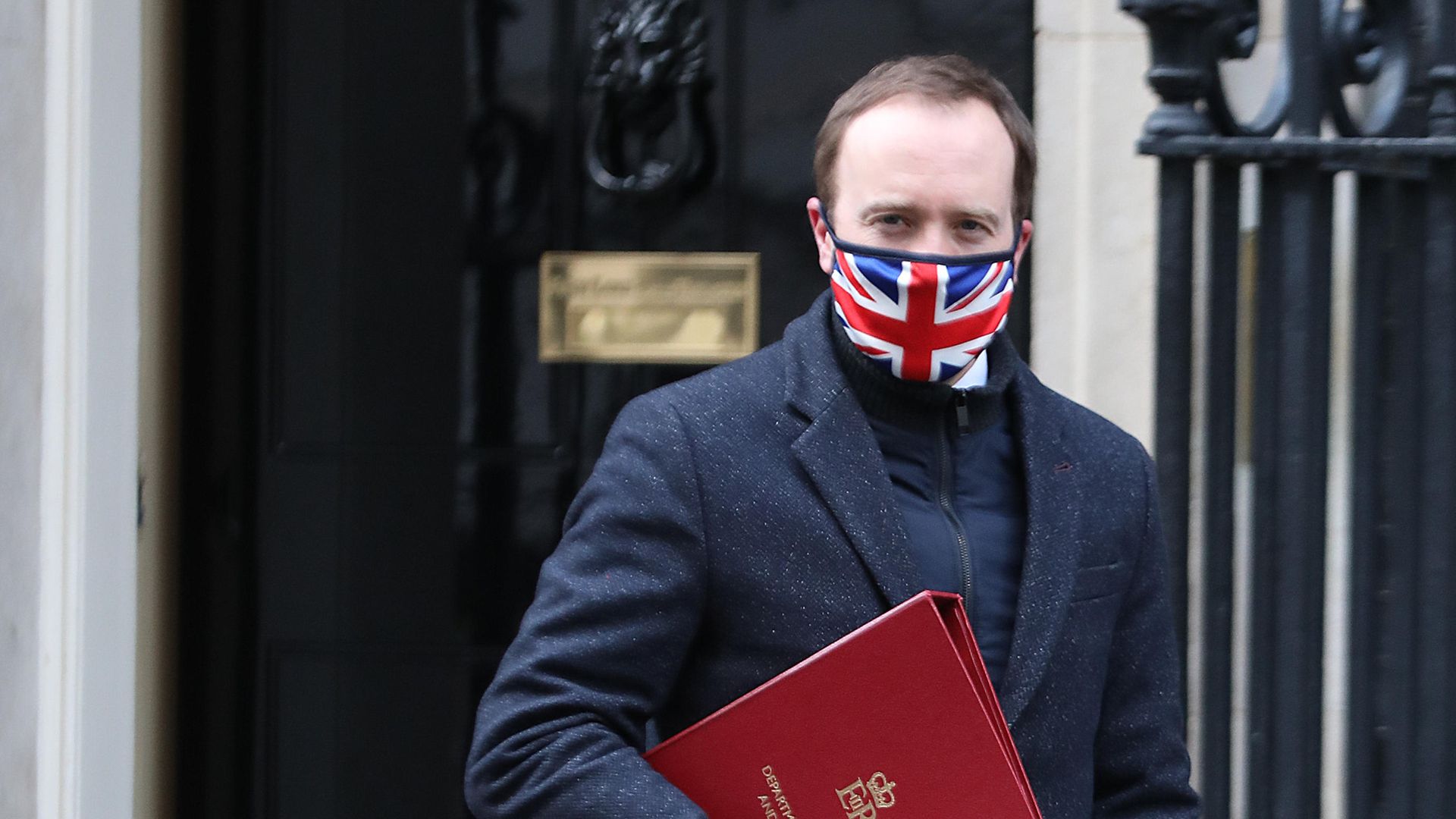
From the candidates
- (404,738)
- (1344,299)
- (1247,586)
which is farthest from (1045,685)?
(404,738)

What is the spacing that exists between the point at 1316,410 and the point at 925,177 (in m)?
0.81

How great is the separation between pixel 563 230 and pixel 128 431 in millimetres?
911

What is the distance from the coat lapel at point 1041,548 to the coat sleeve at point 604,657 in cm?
31

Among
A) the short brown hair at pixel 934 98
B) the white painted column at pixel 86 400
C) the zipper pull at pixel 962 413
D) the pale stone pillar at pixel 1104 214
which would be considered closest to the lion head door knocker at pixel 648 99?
the pale stone pillar at pixel 1104 214

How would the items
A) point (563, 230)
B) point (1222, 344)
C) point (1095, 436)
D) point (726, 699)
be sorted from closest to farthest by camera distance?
point (726, 699), point (1095, 436), point (1222, 344), point (563, 230)

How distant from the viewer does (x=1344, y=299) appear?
2.91 meters

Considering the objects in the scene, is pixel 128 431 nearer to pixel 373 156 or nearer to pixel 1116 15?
pixel 373 156

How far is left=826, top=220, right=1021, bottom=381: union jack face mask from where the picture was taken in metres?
1.56

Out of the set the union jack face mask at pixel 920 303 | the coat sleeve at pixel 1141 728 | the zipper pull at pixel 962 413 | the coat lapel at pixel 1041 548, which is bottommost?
the coat sleeve at pixel 1141 728

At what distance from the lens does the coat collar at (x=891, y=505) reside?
152 centimetres

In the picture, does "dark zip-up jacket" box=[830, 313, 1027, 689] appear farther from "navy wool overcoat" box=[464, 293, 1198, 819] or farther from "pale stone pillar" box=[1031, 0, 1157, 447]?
"pale stone pillar" box=[1031, 0, 1157, 447]

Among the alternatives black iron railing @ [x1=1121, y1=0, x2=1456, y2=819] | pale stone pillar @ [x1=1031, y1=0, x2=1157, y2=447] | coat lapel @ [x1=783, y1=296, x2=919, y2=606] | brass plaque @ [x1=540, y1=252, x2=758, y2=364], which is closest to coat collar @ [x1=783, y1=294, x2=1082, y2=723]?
coat lapel @ [x1=783, y1=296, x2=919, y2=606]

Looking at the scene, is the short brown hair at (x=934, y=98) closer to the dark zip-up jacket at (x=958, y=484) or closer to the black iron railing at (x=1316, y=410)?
the dark zip-up jacket at (x=958, y=484)

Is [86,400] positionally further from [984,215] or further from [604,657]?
[984,215]
